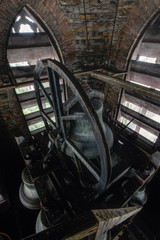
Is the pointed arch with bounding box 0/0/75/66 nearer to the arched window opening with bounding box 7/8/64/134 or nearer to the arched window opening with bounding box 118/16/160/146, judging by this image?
the arched window opening with bounding box 7/8/64/134

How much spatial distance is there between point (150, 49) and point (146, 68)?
63cm

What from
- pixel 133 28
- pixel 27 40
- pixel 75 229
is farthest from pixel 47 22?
pixel 75 229

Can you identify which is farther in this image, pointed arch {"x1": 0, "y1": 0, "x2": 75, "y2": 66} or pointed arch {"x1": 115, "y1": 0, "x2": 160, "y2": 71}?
pointed arch {"x1": 115, "y1": 0, "x2": 160, "y2": 71}

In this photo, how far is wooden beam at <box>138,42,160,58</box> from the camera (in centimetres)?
430

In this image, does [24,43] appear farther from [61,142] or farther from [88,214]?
[88,214]

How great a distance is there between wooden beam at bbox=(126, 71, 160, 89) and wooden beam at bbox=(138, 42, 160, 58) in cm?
67

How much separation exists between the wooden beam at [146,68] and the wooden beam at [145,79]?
11 cm

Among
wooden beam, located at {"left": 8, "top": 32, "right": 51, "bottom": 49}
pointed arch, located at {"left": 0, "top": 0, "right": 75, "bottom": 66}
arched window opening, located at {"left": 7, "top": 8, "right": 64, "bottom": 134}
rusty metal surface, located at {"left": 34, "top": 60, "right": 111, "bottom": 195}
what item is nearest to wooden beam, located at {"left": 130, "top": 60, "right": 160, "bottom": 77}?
pointed arch, located at {"left": 0, "top": 0, "right": 75, "bottom": 66}

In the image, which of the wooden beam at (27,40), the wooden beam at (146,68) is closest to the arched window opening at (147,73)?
the wooden beam at (146,68)

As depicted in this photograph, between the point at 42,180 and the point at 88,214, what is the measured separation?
5.57 ft

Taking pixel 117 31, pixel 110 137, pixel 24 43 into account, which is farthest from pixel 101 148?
pixel 24 43

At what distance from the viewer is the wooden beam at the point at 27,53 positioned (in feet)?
13.7

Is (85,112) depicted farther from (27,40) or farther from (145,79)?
(145,79)

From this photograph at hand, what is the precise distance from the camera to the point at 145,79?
465cm
